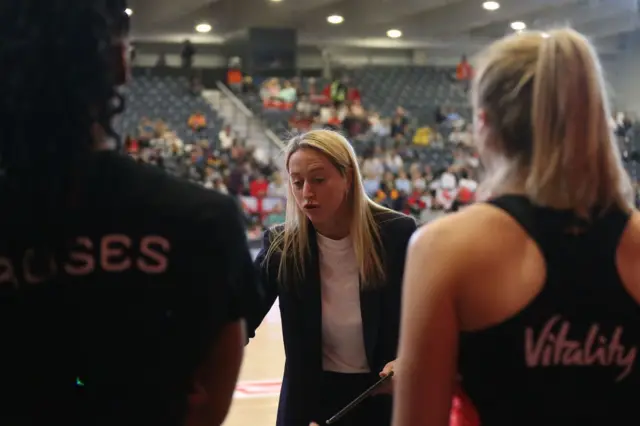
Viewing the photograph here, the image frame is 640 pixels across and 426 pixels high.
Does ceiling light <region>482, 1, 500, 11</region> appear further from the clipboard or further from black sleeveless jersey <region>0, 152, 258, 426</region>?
black sleeveless jersey <region>0, 152, 258, 426</region>

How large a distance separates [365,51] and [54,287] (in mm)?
21894

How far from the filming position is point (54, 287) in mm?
1105

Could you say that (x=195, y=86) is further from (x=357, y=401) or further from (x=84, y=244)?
(x=84, y=244)

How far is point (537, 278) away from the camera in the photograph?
118 cm

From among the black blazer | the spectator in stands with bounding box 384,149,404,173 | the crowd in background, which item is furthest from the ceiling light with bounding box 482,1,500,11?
the black blazer

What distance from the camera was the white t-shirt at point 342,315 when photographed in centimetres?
231

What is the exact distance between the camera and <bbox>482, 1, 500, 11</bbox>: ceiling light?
17.0m

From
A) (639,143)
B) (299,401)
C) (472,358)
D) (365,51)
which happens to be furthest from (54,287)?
(365,51)

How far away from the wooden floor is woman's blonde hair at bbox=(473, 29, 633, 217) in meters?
2.95

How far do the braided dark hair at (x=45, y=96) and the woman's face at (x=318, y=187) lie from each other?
129 centimetres

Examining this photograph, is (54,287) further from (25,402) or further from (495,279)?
(495,279)

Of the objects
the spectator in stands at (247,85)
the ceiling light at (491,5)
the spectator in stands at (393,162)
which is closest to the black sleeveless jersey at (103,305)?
the spectator in stands at (393,162)

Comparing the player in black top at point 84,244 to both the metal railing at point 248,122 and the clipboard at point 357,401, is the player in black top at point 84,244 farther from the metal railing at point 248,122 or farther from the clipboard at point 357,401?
the metal railing at point 248,122

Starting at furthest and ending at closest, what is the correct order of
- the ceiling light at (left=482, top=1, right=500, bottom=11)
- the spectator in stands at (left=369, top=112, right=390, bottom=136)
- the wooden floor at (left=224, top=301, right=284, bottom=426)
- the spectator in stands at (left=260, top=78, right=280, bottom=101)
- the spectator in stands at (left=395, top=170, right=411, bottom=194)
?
the spectator in stands at (left=260, top=78, right=280, bottom=101), the spectator in stands at (left=369, top=112, right=390, bottom=136), the ceiling light at (left=482, top=1, right=500, bottom=11), the spectator in stands at (left=395, top=170, right=411, bottom=194), the wooden floor at (left=224, top=301, right=284, bottom=426)
